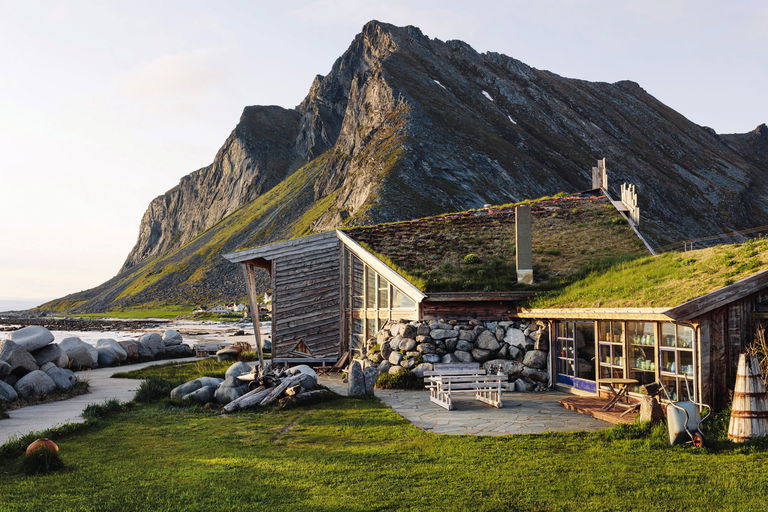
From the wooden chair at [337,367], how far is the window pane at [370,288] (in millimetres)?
2072

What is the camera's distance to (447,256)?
20.2m

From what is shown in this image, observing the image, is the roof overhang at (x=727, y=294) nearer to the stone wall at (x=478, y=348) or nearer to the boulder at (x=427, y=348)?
the stone wall at (x=478, y=348)

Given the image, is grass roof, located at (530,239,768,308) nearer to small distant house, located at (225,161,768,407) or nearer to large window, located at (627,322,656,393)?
small distant house, located at (225,161,768,407)

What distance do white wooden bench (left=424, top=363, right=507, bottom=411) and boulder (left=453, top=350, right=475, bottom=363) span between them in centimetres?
143

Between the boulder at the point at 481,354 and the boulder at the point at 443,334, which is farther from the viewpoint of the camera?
the boulder at the point at 443,334

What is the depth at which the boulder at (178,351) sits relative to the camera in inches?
1160

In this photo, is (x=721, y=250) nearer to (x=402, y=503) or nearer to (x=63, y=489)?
(x=402, y=503)

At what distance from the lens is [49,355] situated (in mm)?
18766

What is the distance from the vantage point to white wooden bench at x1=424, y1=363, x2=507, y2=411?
1289 centimetres

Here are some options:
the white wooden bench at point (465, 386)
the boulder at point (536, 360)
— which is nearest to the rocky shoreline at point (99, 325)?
the white wooden bench at point (465, 386)

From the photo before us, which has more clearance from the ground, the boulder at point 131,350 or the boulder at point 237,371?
the boulder at point 237,371

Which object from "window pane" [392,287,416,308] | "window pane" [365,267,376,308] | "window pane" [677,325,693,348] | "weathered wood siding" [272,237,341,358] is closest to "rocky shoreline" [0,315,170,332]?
"weathered wood siding" [272,237,341,358]

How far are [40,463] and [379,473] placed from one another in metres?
4.77

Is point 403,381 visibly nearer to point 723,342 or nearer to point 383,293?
point 383,293
